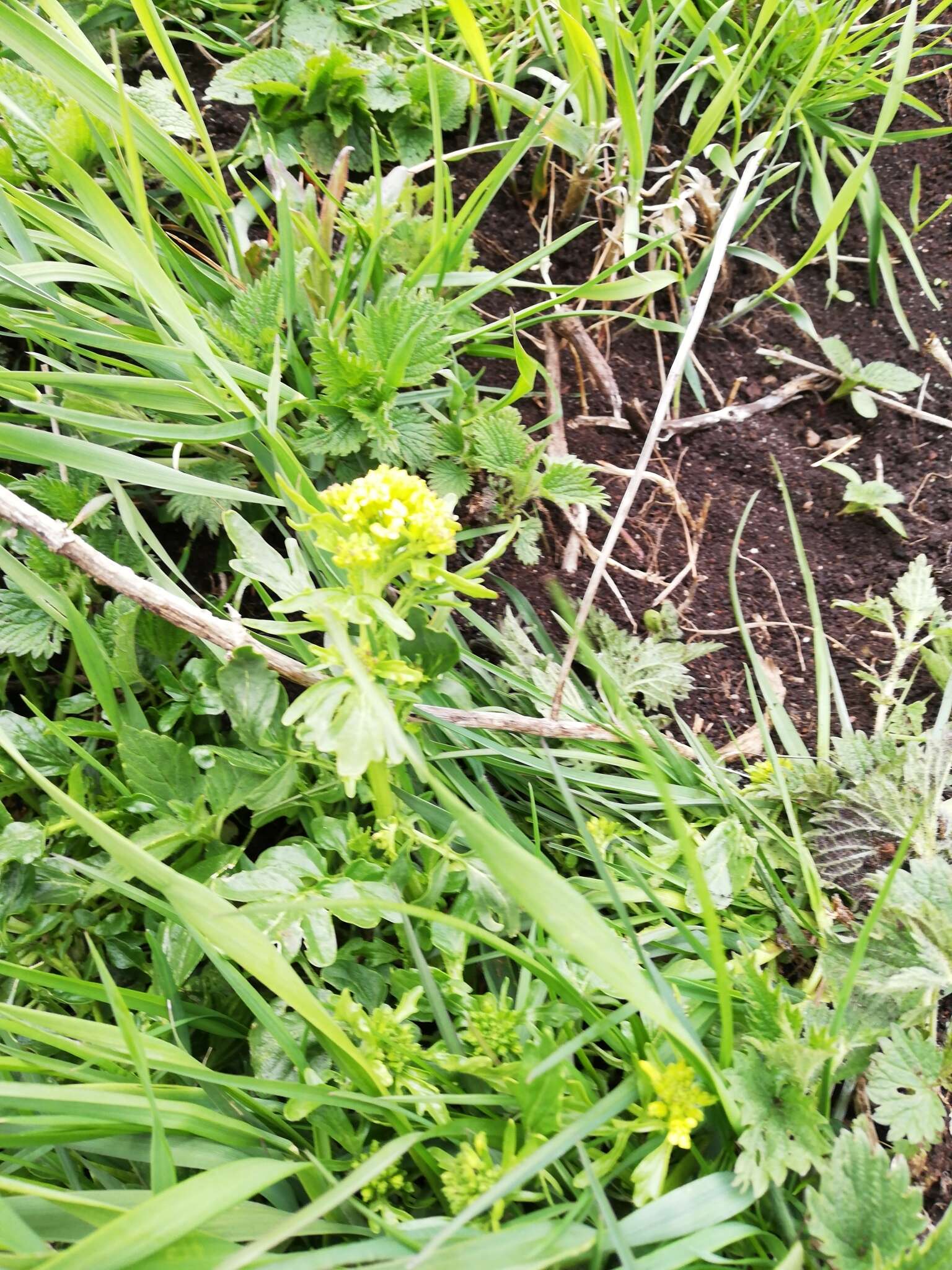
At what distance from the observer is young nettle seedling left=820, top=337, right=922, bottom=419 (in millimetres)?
1563

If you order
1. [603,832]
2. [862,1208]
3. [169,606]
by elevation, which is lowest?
[862,1208]

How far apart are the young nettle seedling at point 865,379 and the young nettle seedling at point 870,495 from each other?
13cm

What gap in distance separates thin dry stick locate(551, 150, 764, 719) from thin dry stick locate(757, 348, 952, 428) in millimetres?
222

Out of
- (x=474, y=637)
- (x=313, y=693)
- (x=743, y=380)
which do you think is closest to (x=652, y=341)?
(x=743, y=380)

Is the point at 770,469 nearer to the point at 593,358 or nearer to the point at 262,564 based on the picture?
the point at 593,358

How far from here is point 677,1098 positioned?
2.70ft

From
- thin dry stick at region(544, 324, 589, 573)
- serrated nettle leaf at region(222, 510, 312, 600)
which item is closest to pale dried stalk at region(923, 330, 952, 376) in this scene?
thin dry stick at region(544, 324, 589, 573)

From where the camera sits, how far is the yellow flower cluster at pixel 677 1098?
813 millimetres

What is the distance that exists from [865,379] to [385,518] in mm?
1197

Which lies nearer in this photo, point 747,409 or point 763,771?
point 763,771

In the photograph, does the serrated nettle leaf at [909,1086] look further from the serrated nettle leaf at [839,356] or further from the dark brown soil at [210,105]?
the dark brown soil at [210,105]

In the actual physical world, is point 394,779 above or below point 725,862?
above

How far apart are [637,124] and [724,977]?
4.44 feet

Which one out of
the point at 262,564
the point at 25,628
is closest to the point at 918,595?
the point at 262,564
